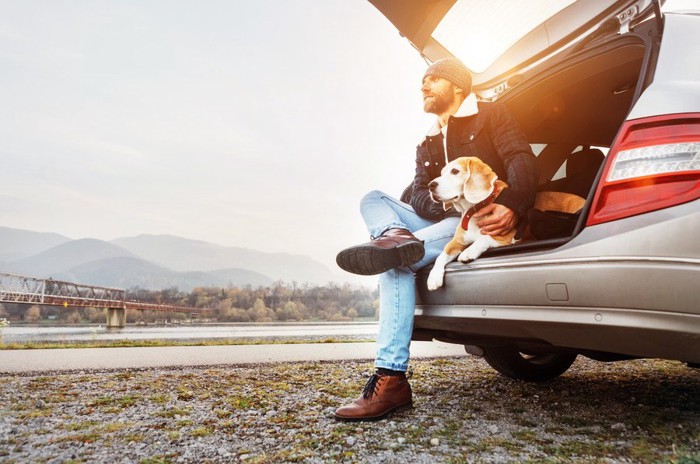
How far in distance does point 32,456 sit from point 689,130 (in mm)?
2600

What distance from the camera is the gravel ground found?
188cm

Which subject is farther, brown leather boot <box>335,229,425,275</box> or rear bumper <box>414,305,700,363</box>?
brown leather boot <box>335,229,425,275</box>

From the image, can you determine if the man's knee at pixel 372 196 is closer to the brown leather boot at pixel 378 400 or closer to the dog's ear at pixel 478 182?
the dog's ear at pixel 478 182

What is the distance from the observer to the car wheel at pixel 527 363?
131 inches

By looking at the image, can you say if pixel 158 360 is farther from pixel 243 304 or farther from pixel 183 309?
pixel 183 309

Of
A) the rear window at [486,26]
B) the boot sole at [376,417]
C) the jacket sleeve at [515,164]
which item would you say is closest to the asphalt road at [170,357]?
the boot sole at [376,417]

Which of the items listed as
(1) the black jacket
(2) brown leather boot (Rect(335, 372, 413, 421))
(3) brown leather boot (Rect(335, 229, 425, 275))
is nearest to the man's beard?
(1) the black jacket

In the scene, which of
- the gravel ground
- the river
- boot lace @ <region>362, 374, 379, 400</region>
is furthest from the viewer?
the river

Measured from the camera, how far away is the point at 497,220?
7.66 feet

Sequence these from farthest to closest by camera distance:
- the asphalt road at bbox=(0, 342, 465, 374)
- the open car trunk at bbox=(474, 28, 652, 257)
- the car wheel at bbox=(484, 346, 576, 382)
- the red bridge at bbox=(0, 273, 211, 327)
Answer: the red bridge at bbox=(0, 273, 211, 327), the asphalt road at bbox=(0, 342, 465, 374), the car wheel at bbox=(484, 346, 576, 382), the open car trunk at bbox=(474, 28, 652, 257)

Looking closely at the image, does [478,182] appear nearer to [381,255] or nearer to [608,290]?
[381,255]

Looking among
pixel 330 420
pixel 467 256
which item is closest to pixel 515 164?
pixel 467 256

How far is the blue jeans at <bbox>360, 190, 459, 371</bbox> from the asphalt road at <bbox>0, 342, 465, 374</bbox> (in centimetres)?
217

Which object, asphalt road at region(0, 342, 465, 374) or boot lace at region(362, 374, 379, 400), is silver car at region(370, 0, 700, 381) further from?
asphalt road at region(0, 342, 465, 374)
